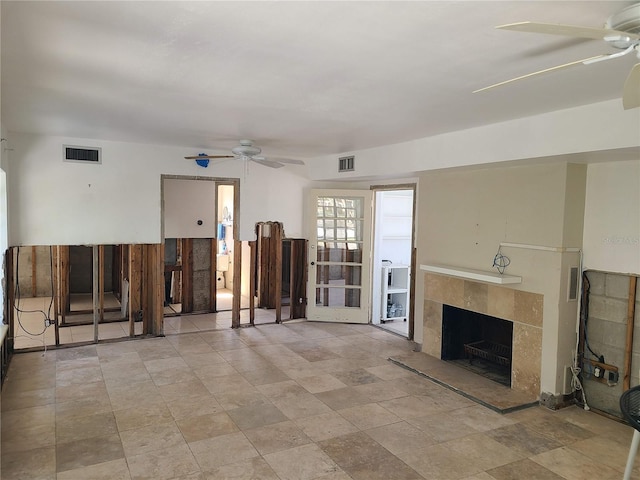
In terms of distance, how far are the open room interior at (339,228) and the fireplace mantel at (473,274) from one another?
0.05 metres

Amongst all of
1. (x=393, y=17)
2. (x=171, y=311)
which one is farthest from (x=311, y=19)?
(x=171, y=311)

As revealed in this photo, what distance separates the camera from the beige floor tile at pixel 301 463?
9.84ft

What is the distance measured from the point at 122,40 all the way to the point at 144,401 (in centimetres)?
303

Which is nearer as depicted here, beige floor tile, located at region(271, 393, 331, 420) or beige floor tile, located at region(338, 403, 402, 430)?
beige floor tile, located at region(338, 403, 402, 430)

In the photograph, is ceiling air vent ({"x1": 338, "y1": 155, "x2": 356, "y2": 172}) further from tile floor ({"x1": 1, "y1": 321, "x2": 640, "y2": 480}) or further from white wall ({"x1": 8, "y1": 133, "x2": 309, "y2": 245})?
tile floor ({"x1": 1, "y1": 321, "x2": 640, "y2": 480})

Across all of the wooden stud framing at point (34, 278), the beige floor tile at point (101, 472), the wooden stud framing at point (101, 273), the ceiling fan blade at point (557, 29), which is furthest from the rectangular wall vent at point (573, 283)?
the wooden stud framing at point (34, 278)

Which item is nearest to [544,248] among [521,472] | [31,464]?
[521,472]

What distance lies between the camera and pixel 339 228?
279 inches

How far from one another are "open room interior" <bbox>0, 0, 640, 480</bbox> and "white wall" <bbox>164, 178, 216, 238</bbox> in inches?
1.7

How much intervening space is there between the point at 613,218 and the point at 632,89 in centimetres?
238

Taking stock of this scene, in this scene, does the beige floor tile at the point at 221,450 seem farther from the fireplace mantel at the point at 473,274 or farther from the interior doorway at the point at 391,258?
the interior doorway at the point at 391,258

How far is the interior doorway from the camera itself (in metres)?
7.01

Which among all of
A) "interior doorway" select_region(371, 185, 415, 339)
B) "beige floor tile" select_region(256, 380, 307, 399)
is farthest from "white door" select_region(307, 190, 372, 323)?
"beige floor tile" select_region(256, 380, 307, 399)

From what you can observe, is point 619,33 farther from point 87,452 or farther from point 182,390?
point 182,390
